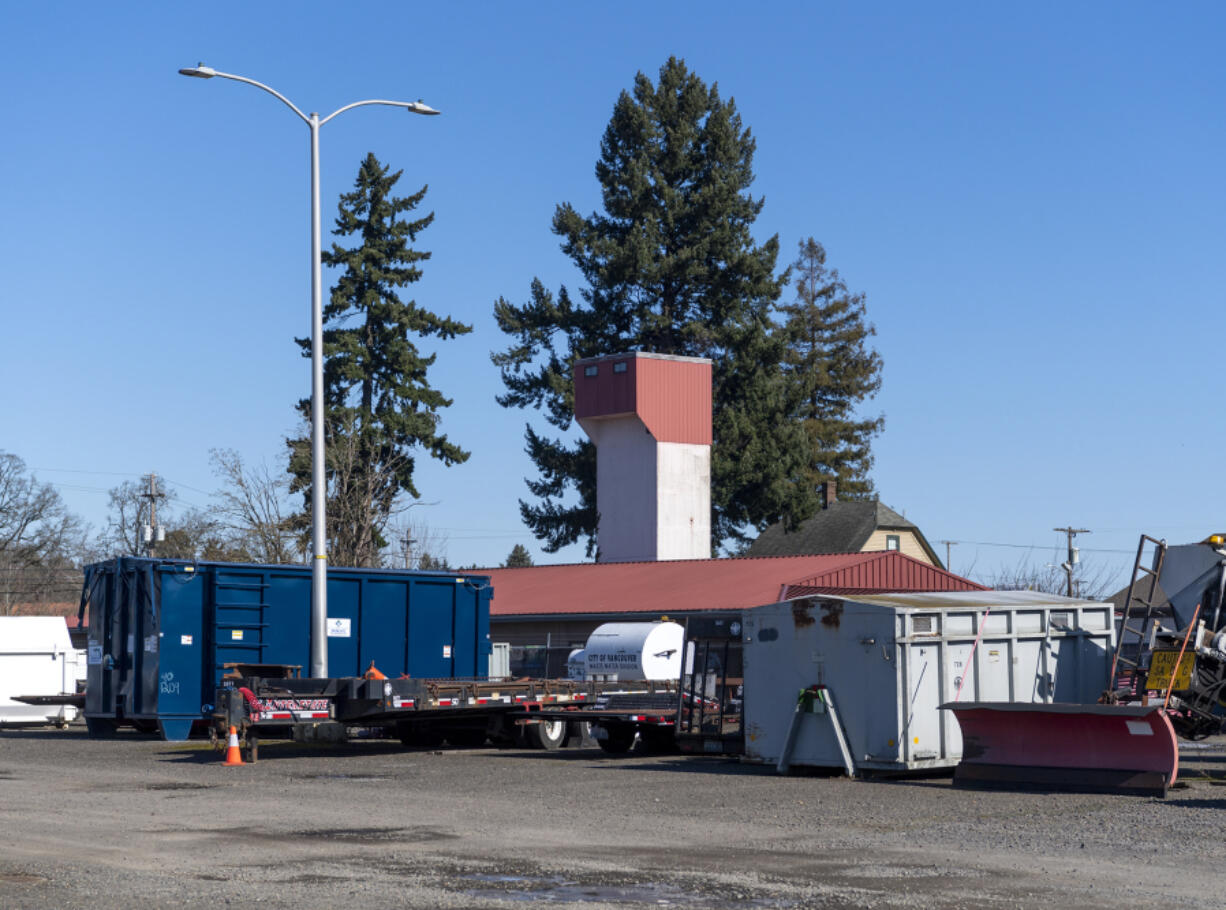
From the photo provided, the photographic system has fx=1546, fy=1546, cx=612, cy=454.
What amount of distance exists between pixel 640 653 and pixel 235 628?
7.66 m

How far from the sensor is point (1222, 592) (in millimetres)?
17891

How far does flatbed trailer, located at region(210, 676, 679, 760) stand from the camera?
21.2m

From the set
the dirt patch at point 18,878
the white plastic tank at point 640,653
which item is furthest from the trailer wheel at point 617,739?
the dirt patch at point 18,878

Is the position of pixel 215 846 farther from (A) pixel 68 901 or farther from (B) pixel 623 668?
(B) pixel 623 668

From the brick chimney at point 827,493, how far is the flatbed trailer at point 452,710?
175 ft

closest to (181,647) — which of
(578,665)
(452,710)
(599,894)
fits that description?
(452,710)

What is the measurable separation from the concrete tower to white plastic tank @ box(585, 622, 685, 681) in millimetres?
19659

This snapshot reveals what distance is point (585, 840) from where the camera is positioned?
1287cm

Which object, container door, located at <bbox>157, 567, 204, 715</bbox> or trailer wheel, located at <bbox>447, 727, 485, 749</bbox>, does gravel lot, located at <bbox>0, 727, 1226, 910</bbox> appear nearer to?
trailer wheel, located at <bbox>447, 727, 485, 749</bbox>

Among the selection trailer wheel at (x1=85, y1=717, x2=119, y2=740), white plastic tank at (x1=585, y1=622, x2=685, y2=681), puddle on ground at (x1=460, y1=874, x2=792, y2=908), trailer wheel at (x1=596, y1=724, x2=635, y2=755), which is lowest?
trailer wheel at (x1=85, y1=717, x2=119, y2=740)

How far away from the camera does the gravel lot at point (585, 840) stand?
393 inches

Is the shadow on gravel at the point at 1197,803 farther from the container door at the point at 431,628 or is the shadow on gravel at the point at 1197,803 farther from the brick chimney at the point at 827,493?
the brick chimney at the point at 827,493

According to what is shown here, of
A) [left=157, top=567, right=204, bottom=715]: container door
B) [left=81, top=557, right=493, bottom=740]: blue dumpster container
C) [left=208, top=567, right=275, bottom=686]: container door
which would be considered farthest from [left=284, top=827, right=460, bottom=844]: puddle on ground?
[left=208, top=567, right=275, bottom=686]: container door

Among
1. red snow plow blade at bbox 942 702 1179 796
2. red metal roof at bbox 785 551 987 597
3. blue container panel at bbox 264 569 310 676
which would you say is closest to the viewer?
red snow plow blade at bbox 942 702 1179 796
